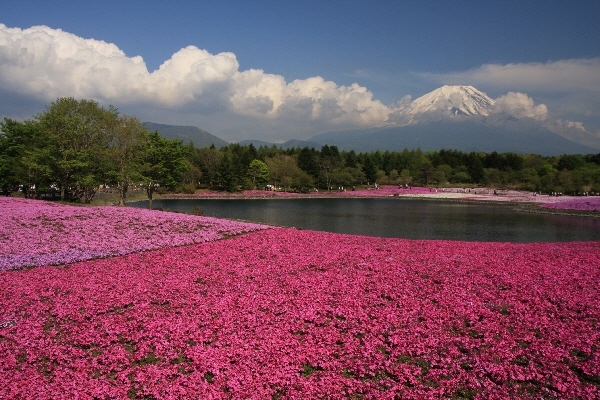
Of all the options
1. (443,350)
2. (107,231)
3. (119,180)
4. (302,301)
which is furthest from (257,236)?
(119,180)

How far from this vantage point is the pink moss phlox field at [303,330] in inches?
Answer: 275

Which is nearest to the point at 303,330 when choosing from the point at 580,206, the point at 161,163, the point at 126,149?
the point at 126,149

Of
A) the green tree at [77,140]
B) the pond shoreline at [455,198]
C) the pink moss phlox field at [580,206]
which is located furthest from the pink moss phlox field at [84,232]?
the pink moss phlox field at [580,206]

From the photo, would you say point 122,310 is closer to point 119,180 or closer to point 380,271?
point 380,271

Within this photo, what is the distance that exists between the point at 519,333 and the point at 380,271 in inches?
223

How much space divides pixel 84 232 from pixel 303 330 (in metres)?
16.9

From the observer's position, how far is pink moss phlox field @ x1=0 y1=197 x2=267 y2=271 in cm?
1650

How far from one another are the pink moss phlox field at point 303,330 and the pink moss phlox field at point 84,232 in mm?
2465

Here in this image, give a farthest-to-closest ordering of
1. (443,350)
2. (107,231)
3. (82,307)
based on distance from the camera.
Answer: (107,231) < (82,307) < (443,350)

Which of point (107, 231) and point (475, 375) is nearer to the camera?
point (475, 375)

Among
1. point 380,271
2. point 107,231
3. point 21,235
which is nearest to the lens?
point 380,271

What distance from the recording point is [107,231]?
21.5 m

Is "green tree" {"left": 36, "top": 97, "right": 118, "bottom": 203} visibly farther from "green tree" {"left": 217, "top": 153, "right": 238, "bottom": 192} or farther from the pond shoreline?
"green tree" {"left": 217, "top": 153, "right": 238, "bottom": 192}

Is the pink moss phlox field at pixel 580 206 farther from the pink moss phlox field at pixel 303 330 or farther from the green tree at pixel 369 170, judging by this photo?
the green tree at pixel 369 170
